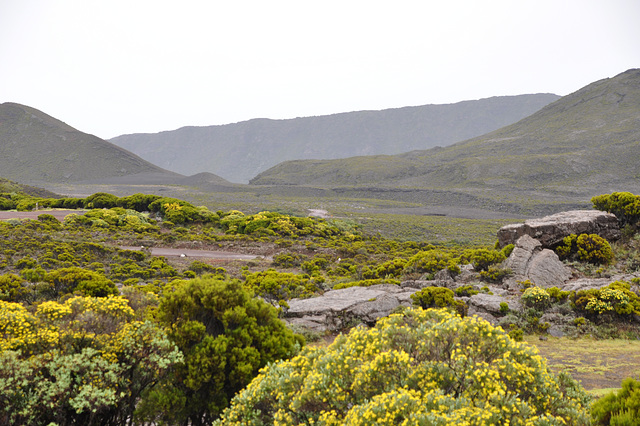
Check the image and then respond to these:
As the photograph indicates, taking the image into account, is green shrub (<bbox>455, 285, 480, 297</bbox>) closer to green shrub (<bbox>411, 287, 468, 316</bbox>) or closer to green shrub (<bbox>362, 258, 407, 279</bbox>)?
green shrub (<bbox>411, 287, 468, 316</bbox>)

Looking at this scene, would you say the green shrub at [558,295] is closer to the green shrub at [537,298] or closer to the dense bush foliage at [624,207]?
the green shrub at [537,298]

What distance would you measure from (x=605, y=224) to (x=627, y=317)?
8270 millimetres

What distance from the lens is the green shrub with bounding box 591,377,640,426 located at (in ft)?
14.4

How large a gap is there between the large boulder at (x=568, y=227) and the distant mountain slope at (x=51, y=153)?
135282 millimetres

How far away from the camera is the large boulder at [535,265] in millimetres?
15672

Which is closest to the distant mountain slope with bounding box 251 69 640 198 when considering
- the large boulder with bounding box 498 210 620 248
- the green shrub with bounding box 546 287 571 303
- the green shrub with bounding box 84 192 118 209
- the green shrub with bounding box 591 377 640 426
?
the large boulder with bounding box 498 210 620 248

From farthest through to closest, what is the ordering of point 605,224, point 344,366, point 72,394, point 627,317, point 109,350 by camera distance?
1. point 605,224
2. point 627,317
3. point 109,350
4. point 72,394
5. point 344,366

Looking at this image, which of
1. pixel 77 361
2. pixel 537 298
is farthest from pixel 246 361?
pixel 537 298

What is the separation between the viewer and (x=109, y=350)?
21.0 ft

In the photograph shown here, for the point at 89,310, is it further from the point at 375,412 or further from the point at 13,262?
the point at 13,262

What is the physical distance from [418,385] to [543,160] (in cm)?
12096

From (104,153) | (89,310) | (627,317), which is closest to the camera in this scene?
(89,310)

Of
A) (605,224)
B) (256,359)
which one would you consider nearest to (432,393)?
(256,359)

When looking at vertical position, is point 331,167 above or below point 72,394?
above
